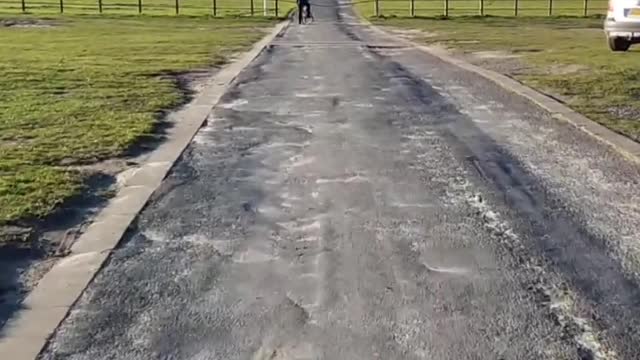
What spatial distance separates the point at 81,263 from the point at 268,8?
199ft

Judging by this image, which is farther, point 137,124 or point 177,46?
point 177,46

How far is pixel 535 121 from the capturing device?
38.9 feet

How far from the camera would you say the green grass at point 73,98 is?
25.9ft

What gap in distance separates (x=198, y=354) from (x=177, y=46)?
75.9 feet

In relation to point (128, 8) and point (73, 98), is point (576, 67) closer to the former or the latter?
point (73, 98)

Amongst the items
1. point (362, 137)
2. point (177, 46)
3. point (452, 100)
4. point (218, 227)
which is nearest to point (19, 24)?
point (177, 46)

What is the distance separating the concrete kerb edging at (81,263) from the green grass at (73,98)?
403mm

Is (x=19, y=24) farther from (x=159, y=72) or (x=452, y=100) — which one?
(x=452, y=100)

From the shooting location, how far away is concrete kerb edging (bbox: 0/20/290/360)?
15.3 feet

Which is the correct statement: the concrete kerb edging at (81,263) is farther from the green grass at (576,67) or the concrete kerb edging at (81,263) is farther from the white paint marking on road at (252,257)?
the green grass at (576,67)

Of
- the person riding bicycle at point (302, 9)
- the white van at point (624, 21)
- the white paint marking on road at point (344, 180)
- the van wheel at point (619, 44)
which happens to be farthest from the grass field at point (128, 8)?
the white paint marking on road at point (344, 180)

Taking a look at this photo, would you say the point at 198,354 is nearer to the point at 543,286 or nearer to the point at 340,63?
the point at 543,286

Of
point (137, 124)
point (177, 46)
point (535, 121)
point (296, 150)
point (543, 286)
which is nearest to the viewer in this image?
point (543, 286)

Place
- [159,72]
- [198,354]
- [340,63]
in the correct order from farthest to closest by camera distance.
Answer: [340,63] < [159,72] < [198,354]
